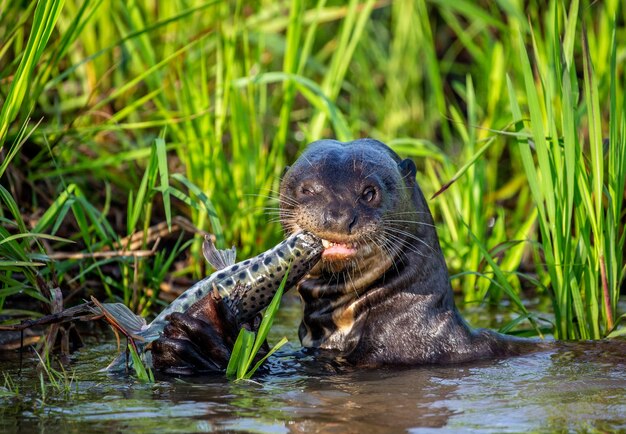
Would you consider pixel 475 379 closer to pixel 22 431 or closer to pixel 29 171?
pixel 22 431

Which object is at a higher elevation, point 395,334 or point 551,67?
point 551,67

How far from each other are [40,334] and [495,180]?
3.35m

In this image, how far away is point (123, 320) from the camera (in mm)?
3180

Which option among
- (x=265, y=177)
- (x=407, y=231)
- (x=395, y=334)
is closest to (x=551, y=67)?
(x=407, y=231)

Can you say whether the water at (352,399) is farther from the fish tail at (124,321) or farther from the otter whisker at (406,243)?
the otter whisker at (406,243)

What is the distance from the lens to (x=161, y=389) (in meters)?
3.17

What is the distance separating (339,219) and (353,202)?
0.51ft

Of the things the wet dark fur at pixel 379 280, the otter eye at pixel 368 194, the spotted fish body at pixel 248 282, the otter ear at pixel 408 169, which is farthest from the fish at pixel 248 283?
the otter ear at pixel 408 169

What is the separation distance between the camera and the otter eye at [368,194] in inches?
145

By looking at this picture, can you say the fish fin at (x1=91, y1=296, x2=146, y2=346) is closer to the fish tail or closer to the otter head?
the fish tail

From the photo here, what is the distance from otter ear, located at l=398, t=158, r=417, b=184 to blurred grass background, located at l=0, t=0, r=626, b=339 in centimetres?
19

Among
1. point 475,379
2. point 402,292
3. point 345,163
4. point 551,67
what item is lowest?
point 475,379

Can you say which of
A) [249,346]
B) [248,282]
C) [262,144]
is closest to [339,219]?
[248,282]

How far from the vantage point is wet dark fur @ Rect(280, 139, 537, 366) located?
12.1 feet
